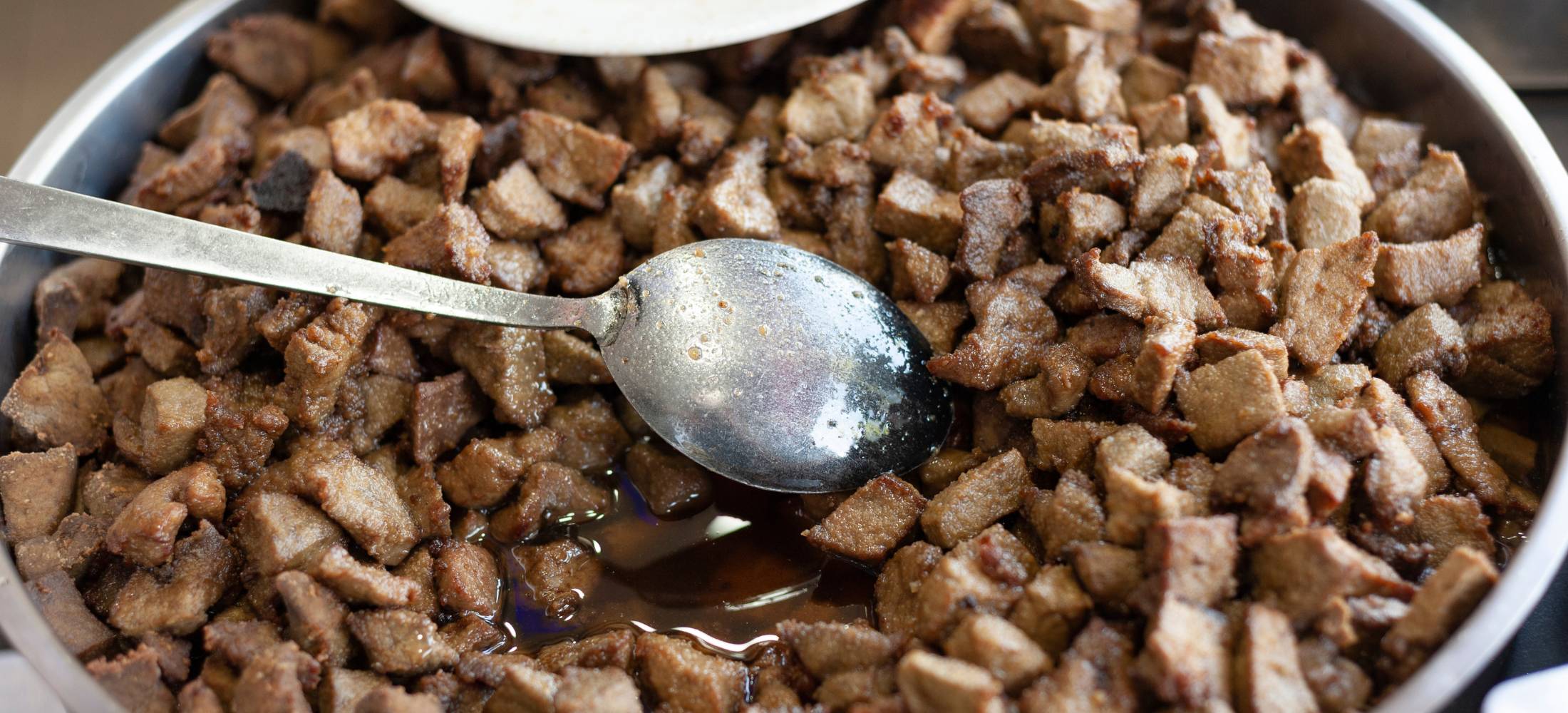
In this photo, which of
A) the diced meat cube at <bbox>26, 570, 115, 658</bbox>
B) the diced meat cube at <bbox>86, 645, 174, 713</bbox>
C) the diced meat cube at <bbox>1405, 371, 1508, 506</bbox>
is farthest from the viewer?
the diced meat cube at <bbox>1405, 371, 1508, 506</bbox>

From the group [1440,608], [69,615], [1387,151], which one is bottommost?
[69,615]

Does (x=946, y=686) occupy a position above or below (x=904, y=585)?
above

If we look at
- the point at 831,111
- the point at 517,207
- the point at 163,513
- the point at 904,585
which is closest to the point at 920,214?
the point at 831,111

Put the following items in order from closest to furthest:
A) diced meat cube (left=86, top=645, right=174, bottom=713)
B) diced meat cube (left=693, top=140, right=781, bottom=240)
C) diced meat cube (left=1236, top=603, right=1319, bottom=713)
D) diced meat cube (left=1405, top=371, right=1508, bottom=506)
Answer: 1. diced meat cube (left=1236, top=603, right=1319, bottom=713)
2. diced meat cube (left=86, top=645, right=174, bottom=713)
3. diced meat cube (left=1405, top=371, right=1508, bottom=506)
4. diced meat cube (left=693, top=140, right=781, bottom=240)

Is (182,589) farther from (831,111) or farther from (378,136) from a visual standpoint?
(831,111)

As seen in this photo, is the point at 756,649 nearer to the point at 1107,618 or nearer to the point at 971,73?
the point at 1107,618

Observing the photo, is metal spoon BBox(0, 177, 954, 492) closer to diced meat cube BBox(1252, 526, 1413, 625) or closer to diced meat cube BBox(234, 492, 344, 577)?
diced meat cube BBox(234, 492, 344, 577)

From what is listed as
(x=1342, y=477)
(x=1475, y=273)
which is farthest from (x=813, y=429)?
(x=1475, y=273)

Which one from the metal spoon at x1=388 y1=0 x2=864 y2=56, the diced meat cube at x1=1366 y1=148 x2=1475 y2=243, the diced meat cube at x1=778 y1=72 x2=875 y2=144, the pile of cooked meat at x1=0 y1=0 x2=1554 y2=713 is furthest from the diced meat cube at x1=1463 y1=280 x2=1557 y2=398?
the metal spoon at x1=388 y1=0 x2=864 y2=56
